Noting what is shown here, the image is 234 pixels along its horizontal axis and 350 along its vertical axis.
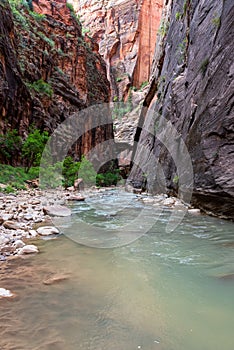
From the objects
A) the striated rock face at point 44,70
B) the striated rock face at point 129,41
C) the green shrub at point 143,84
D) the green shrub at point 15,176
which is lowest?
the green shrub at point 15,176

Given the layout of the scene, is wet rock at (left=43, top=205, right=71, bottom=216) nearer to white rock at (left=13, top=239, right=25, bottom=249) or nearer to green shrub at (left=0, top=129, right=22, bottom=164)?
white rock at (left=13, top=239, right=25, bottom=249)

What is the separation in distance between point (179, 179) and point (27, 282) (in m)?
6.52

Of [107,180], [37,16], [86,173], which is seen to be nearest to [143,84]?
[107,180]

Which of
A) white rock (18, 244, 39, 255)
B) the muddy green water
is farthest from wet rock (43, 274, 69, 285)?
white rock (18, 244, 39, 255)

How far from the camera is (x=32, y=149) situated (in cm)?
1388

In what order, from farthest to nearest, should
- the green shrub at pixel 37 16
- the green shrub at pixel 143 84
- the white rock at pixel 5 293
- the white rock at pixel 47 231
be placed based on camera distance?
the green shrub at pixel 143 84, the green shrub at pixel 37 16, the white rock at pixel 47 231, the white rock at pixel 5 293

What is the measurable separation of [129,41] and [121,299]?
48.3 m

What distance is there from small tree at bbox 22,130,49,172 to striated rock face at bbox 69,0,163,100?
3172 centimetres

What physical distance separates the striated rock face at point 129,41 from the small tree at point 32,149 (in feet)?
104

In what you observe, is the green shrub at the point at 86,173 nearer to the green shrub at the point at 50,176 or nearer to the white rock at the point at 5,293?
the green shrub at the point at 50,176

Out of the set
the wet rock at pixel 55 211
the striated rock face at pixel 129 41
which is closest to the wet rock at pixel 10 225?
the wet rock at pixel 55 211

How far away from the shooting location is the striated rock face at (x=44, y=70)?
1441 centimetres

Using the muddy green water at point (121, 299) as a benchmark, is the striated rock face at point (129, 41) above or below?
above

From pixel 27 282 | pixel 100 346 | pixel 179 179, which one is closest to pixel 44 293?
pixel 27 282
